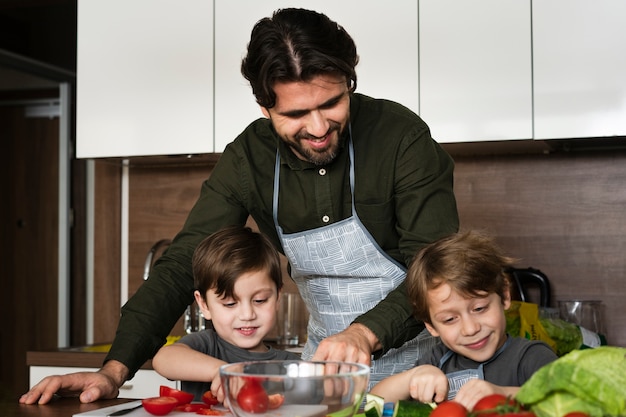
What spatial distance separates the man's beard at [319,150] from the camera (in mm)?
1496

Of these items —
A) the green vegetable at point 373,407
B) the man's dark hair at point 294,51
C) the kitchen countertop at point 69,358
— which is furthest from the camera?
the kitchen countertop at point 69,358

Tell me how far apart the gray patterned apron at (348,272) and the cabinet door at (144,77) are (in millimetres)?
922

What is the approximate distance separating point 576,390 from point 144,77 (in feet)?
6.95

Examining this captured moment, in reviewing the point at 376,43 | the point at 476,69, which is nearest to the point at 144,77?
the point at 376,43

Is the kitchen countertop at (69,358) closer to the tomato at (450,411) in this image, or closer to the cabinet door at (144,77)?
the cabinet door at (144,77)

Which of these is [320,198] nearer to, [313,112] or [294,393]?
[313,112]

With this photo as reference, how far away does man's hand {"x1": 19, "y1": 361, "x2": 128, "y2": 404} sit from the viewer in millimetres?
1295

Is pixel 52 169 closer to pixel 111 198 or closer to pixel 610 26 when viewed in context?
pixel 111 198

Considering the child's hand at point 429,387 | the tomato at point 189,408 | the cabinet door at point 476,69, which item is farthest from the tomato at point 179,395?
the cabinet door at point 476,69

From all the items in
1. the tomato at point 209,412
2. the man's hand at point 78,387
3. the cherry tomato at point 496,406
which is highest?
the cherry tomato at point 496,406

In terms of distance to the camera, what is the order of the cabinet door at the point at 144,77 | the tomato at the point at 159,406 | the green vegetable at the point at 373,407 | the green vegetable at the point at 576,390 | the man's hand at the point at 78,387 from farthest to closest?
1. the cabinet door at the point at 144,77
2. the man's hand at the point at 78,387
3. the tomato at the point at 159,406
4. the green vegetable at the point at 373,407
5. the green vegetable at the point at 576,390

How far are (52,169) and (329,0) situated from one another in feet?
7.78

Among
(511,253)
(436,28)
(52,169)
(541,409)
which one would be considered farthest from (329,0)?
(52,169)

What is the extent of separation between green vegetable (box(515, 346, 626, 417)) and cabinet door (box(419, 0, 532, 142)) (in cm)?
159
